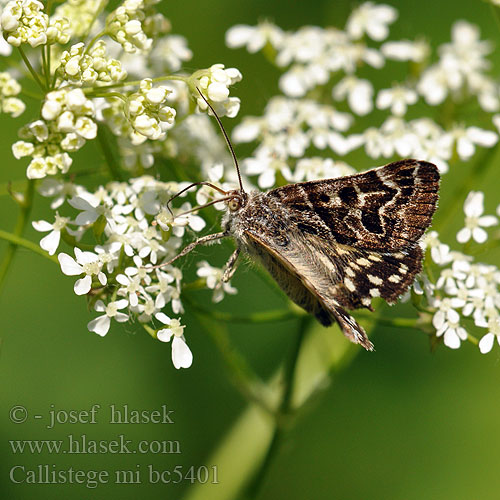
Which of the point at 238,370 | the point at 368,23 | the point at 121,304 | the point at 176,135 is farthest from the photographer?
the point at 368,23

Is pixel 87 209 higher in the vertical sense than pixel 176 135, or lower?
higher

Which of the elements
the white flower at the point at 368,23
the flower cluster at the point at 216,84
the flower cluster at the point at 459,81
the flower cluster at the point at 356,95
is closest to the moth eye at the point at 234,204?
the flower cluster at the point at 216,84

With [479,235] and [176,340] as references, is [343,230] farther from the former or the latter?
[176,340]

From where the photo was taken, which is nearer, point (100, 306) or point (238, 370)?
point (100, 306)

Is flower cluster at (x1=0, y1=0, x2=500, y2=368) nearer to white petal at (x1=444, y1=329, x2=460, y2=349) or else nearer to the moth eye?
white petal at (x1=444, y1=329, x2=460, y2=349)

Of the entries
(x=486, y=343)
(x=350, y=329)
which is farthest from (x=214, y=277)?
(x=486, y=343)

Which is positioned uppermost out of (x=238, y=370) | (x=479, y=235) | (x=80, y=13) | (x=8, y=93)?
(x=80, y=13)

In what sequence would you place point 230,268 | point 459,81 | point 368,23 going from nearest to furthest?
point 230,268, point 459,81, point 368,23
